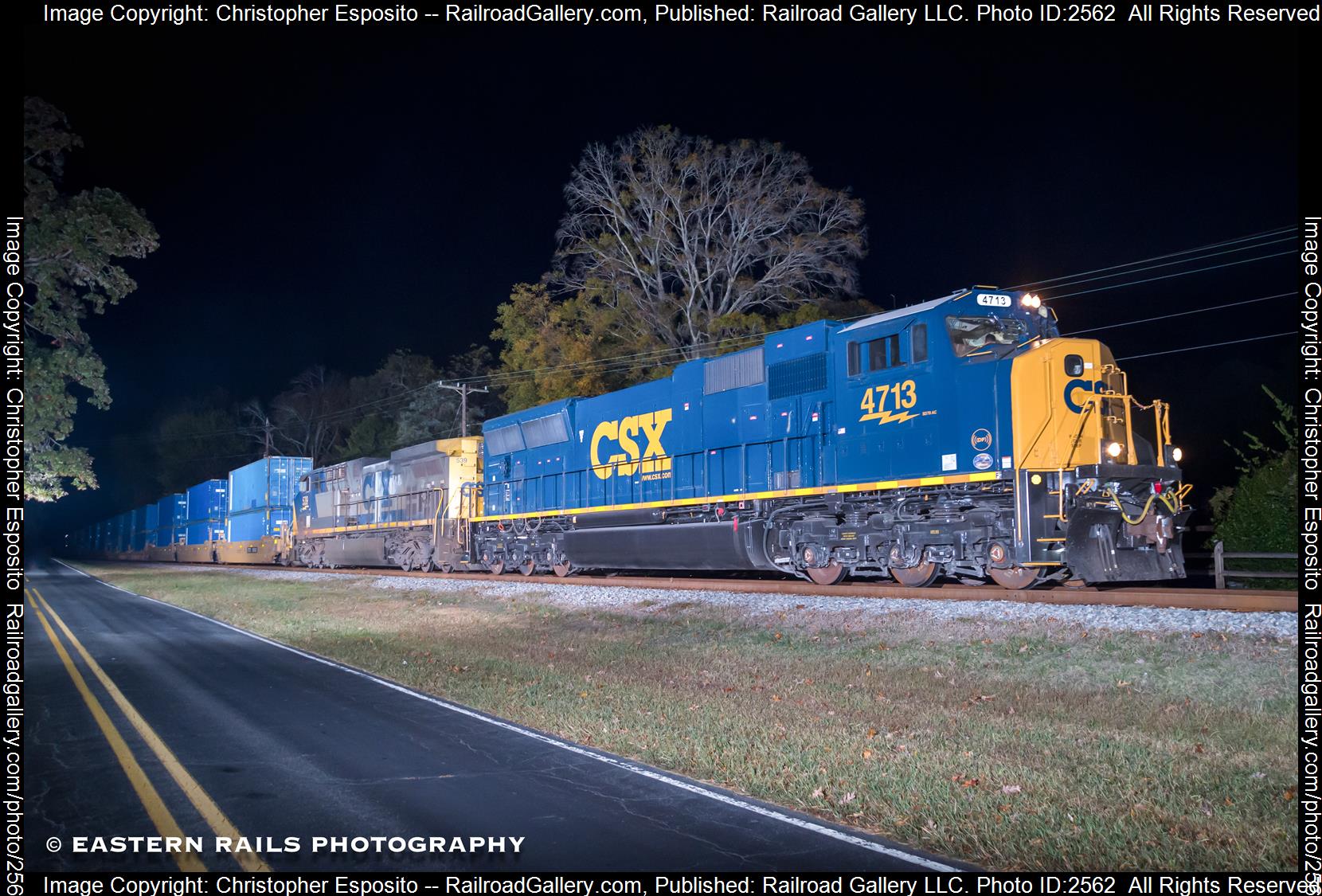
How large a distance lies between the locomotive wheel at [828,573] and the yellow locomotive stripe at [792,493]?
141cm

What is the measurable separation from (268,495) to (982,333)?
37397 millimetres

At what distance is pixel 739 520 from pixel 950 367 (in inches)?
216

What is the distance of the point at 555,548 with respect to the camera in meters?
24.4

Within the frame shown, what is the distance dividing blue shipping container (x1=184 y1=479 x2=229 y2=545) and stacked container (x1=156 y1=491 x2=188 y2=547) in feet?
2.60

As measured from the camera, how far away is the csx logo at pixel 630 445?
68.4 feet

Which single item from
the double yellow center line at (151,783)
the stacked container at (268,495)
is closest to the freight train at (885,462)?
the double yellow center line at (151,783)

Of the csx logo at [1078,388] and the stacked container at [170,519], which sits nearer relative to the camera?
the csx logo at [1078,388]

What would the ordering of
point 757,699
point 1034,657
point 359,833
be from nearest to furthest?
1. point 359,833
2. point 757,699
3. point 1034,657

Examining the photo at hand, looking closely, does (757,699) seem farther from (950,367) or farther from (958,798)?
(950,367)

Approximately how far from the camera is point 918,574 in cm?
1556

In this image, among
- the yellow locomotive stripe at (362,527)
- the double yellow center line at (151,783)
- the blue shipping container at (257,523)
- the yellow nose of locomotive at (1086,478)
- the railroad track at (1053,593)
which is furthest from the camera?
the blue shipping container at (257,523)

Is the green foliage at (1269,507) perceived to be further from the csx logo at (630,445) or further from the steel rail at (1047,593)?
the csx logo at (630,445)

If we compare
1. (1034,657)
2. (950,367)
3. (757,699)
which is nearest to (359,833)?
(757,699)

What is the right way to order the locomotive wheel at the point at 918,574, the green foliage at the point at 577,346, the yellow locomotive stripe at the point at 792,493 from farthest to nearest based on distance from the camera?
the green foliage at the point at 577,346 → the locomotive wheel at the point at 918,574 → the yellow locomotive stripe at the point at 792,493
